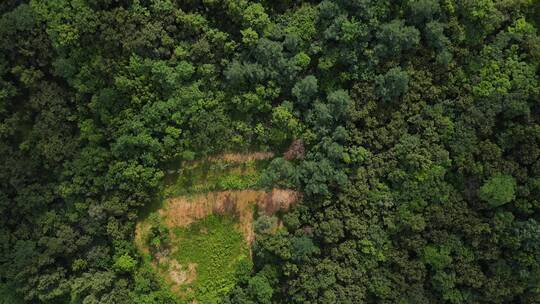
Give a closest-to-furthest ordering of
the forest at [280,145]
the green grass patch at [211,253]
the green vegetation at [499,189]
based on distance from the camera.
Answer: the green vegetation at [499,189], the forest at [280,145], the green grass patch at [211,253]

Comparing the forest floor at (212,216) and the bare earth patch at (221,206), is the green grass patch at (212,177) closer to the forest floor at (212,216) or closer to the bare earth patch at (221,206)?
the forest floor at (212,216)

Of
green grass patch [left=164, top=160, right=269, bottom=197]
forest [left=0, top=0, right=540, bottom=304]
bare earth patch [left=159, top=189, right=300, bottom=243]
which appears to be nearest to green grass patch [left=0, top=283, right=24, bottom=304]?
forest [left=0, top=0, right=540, bottom=304]

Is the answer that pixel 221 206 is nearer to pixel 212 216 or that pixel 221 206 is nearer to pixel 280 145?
pixel 212 216

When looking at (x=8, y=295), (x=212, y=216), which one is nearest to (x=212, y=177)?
(x=212, y=216)

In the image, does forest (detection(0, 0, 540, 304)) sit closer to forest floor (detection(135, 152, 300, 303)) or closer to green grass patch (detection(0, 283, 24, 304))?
forest floor (detection(135, 152, 300, 303))

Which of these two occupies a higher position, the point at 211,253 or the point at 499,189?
the point at 499,189

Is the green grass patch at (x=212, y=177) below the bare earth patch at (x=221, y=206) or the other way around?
the other way around

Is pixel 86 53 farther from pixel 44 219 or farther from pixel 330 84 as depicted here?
pixel 330 84

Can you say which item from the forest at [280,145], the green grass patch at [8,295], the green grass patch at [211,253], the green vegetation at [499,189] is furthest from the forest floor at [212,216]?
the green vegetation at [499,189]
